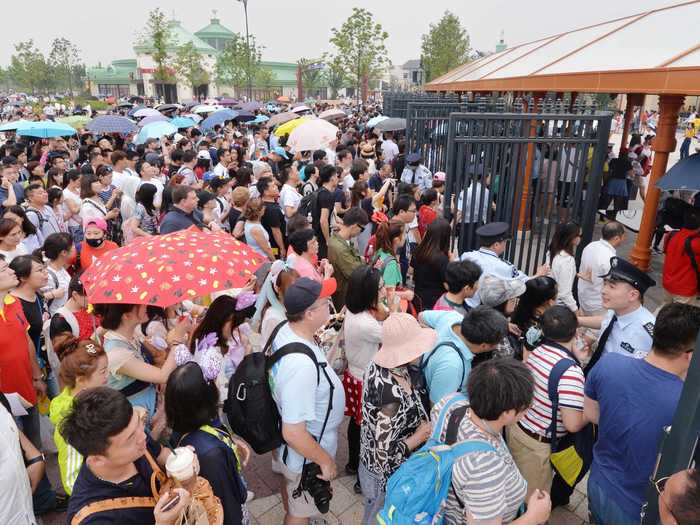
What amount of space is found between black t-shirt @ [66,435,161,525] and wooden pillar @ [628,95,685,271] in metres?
6.13

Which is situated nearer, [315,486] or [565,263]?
[315,486]

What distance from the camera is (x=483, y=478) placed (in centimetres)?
191

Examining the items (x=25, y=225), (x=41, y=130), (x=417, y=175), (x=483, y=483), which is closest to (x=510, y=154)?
(x=417, y=175)

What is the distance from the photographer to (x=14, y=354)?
321 centimetres

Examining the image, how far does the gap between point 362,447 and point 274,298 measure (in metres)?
1.25

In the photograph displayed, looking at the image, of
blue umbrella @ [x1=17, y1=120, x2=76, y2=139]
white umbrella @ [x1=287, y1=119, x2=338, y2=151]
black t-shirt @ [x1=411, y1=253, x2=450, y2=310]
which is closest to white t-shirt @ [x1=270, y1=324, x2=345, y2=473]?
black t-shirt @ [x1=411, y1=253, x2=450, y2=310]

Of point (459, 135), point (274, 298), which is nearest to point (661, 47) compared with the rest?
point (459, 135)

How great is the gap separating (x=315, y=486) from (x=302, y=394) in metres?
0.65

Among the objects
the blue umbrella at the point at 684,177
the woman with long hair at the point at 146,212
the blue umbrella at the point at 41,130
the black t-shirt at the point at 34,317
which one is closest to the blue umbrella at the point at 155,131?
the blue umbrella at the point at 41,130

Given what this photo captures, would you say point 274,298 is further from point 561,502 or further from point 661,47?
point 661,47

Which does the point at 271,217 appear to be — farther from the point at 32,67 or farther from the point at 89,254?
the point at 32,67

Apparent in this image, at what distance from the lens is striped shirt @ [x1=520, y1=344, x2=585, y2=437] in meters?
2.66

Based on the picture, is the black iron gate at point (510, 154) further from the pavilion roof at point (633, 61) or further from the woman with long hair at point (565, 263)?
the woman with long hair at point (565, 263)

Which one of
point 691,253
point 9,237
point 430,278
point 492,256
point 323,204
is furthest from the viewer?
point 323,204
